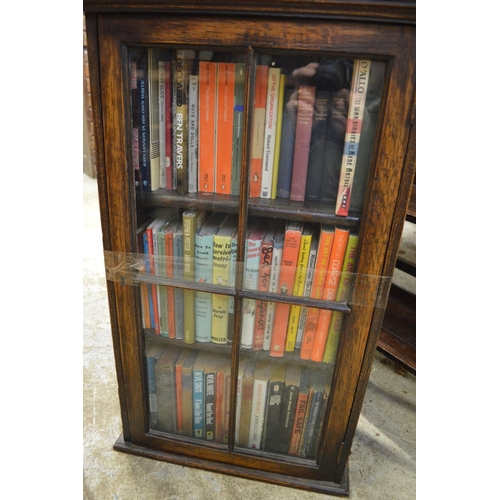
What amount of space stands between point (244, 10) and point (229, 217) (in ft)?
1.71

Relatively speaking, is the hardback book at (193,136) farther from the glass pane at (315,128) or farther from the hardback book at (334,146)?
the hardback book at (334,146)

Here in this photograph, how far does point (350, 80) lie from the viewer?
973mm

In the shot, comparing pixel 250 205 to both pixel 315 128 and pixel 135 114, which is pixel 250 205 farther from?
pixel 135 114

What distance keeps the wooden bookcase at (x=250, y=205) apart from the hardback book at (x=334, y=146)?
5 centimetres

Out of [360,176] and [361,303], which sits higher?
[360,176]

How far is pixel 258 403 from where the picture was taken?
1.43 m

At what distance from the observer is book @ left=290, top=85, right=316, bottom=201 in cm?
103

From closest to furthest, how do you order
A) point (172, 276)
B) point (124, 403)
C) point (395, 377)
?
point (172, 276) → point (124, 403) → point (395, 377)

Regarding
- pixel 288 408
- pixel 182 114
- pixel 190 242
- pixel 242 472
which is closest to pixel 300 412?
pixel 288 408

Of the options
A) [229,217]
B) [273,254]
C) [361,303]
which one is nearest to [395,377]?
[361,303]

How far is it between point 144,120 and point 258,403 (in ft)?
3.22

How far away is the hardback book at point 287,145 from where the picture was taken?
3.42 ft

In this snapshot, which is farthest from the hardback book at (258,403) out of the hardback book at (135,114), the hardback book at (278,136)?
the hardback book at (135,114)

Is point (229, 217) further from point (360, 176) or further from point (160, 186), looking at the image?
point (360, 176)
